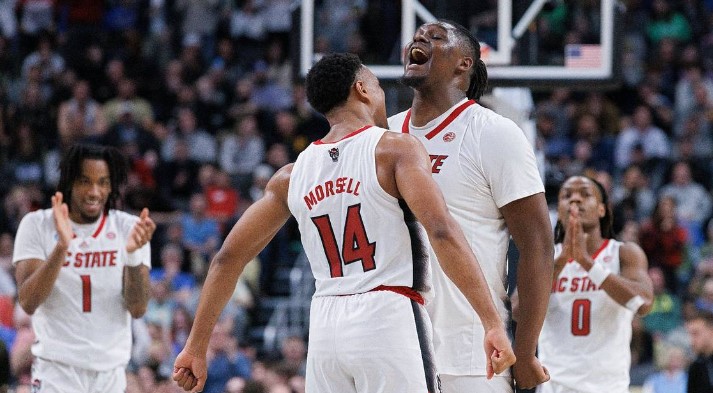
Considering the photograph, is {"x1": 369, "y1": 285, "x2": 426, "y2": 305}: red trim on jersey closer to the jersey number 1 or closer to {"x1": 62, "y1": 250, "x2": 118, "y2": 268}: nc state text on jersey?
Result: the jersey number 1

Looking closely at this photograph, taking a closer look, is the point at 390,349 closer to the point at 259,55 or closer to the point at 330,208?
the point at 330,208

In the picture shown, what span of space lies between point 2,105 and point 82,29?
2171 millimetres

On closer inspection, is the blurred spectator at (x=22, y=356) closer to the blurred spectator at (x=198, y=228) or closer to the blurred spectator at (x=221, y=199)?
the blurred spectator at (x=198, y=228)

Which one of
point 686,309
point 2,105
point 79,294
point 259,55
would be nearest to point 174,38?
point 259,55

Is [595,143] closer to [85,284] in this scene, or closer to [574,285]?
[574,285]

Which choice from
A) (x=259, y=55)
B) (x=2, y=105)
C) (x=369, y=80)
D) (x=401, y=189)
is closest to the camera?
(x=401, y=189)

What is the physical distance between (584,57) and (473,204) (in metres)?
4.86

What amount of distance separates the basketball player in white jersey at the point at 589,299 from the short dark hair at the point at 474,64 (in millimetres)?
2196

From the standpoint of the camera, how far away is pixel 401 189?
15.1 feet

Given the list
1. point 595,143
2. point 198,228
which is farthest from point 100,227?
point 595,143

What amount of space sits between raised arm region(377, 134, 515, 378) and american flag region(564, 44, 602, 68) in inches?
204

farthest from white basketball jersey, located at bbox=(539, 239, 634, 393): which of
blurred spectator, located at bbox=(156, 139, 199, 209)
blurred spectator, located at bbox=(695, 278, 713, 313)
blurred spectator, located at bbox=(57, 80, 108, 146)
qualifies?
blurred spectator, located at bbox=(57, 80, 108, 146)

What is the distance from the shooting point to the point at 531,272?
15.9ft

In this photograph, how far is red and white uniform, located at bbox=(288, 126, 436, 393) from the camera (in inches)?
183
